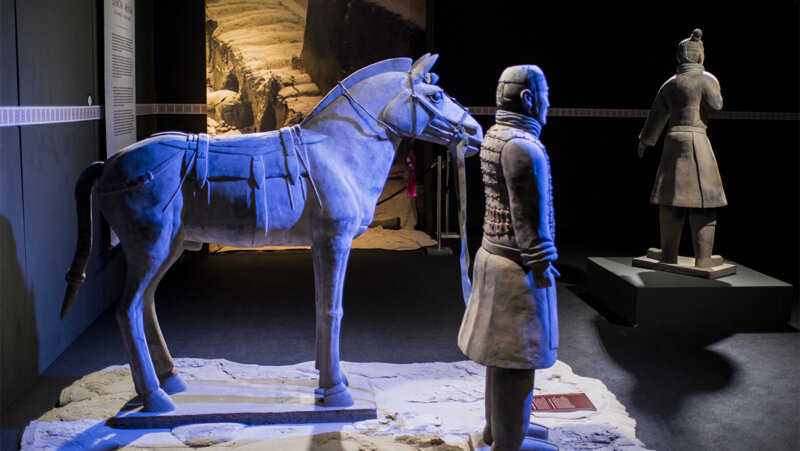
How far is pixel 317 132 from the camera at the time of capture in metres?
3.59

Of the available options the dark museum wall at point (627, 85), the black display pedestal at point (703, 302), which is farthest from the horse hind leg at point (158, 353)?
the dark museum wall at point (627, 85)

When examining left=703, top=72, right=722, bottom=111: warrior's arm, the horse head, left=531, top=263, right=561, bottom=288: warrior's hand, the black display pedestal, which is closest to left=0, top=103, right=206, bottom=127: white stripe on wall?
the horse head

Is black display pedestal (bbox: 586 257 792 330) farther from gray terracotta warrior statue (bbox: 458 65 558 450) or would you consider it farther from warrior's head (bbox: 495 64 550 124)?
warrior's head (bbox: 495 64 550 124)

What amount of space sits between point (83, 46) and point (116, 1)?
0.75 m

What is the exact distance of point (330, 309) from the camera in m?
3.53

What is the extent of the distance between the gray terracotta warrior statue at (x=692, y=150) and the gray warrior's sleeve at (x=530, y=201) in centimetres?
286

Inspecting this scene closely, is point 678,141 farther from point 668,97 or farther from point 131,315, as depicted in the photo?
point 131,315

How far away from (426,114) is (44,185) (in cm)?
233

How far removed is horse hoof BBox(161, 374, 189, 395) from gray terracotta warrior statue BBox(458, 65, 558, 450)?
157 centimetres

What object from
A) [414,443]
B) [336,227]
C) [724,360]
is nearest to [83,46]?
[336,227]

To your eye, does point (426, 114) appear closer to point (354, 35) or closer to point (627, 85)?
point (627, 85)

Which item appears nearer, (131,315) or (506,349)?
(506,349)

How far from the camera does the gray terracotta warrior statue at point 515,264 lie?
2.78 m

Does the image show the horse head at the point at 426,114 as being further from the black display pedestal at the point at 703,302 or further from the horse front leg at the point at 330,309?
the black display pedestal at the point at 703,302
